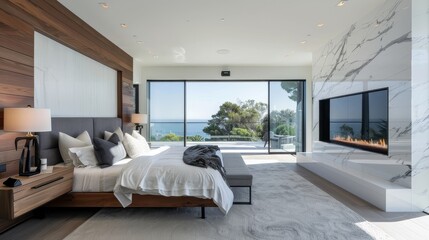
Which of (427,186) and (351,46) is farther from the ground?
(351,46)

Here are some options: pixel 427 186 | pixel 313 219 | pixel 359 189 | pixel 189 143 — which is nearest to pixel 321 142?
pixel 359 189

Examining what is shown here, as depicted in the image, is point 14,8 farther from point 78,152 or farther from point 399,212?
point 399,212

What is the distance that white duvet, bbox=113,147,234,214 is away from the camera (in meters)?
3.08

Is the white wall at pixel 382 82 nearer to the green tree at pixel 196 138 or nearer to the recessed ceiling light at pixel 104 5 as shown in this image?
the recessed ceiling light at pixel 104 5

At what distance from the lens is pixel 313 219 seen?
3.13m

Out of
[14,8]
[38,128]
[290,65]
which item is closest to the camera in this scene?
[38,128]

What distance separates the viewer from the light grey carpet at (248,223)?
2.74 metres

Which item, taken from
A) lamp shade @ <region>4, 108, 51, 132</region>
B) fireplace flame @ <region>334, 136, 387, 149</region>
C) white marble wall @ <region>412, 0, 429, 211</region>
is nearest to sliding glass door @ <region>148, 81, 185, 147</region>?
fireplace flame @ <region>334, 136, 387, 149</region>

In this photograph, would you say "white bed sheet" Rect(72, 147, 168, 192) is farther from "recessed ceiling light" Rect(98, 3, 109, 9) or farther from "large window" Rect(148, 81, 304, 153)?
"large window" Rect(148, 81, 304, 153)

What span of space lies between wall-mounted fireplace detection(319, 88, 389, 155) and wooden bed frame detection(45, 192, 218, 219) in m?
2.75

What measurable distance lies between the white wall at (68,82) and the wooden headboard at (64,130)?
0.53 feet

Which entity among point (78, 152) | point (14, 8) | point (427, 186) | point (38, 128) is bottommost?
point (427, 186)

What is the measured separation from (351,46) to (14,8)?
488 centimetres

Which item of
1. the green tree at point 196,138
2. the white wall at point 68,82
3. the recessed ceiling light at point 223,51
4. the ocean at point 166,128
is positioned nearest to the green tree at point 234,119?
the green tree at point 196,138
